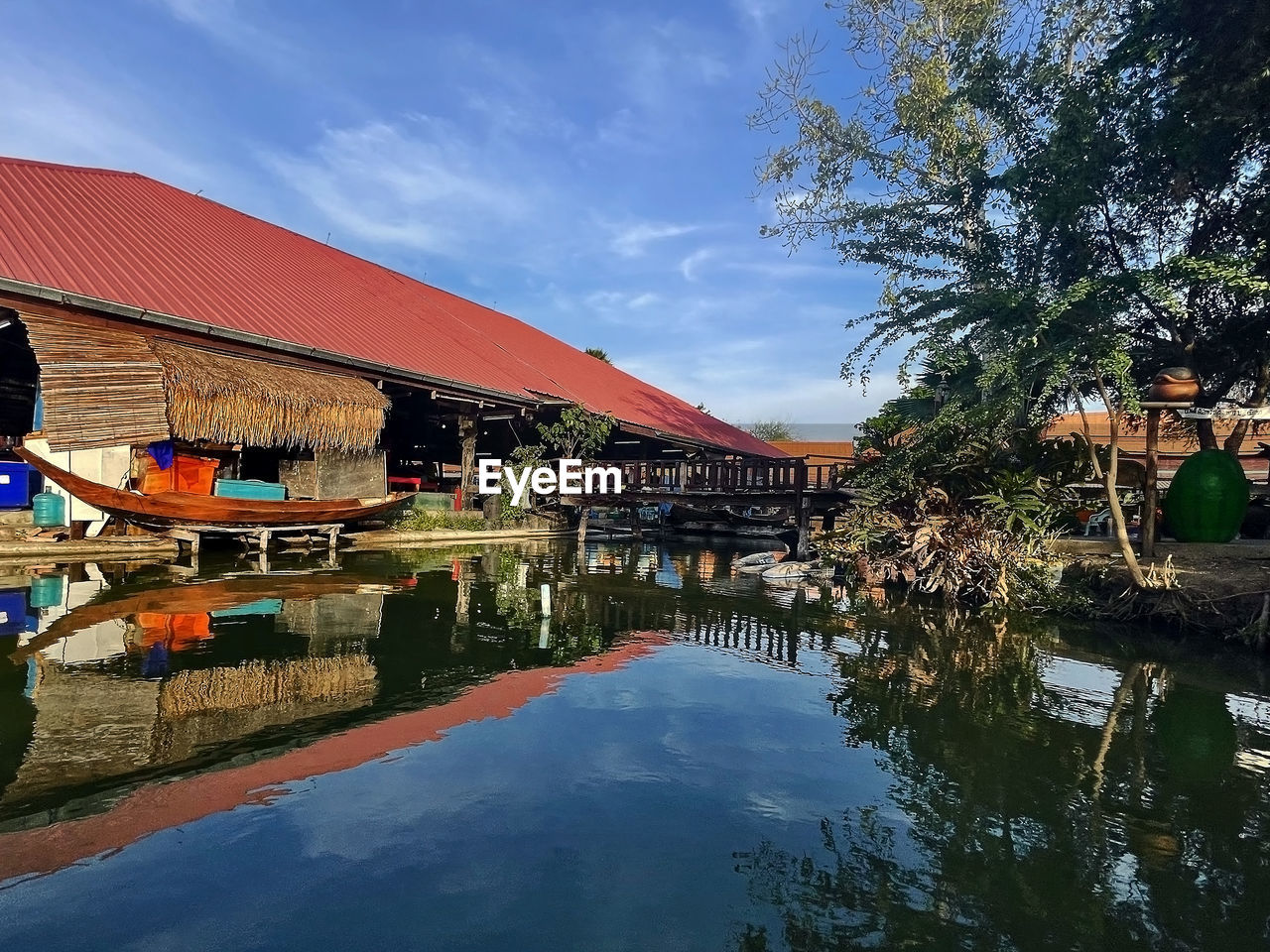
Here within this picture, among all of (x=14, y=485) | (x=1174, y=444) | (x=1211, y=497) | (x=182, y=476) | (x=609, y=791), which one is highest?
(x=1174, y=444)

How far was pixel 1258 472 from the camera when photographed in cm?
1730

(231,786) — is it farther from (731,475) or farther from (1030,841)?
(731,475)

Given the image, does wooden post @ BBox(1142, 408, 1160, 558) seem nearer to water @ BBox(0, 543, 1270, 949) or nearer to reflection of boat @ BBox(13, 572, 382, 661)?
water @ BBox(0, 543, 1270, 949)

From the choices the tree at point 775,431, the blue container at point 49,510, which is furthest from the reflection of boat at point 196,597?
the tree at point 775,431

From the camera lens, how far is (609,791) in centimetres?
362

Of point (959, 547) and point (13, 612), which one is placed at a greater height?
point (959, 547)

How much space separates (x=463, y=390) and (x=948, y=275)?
10091mm

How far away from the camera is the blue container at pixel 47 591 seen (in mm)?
7471

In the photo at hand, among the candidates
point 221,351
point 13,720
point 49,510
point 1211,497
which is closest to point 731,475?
point 1211,497

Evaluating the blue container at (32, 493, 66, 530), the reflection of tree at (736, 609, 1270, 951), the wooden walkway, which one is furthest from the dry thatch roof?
the reflection of tree at (736, 609, 1270, 951)

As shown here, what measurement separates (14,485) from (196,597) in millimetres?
5866

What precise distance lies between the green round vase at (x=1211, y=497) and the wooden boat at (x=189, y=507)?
1311 cm

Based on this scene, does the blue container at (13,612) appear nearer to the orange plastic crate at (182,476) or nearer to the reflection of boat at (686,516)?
the orange plastic crate at (182,476)

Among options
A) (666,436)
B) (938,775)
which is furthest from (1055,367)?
(666,436)
